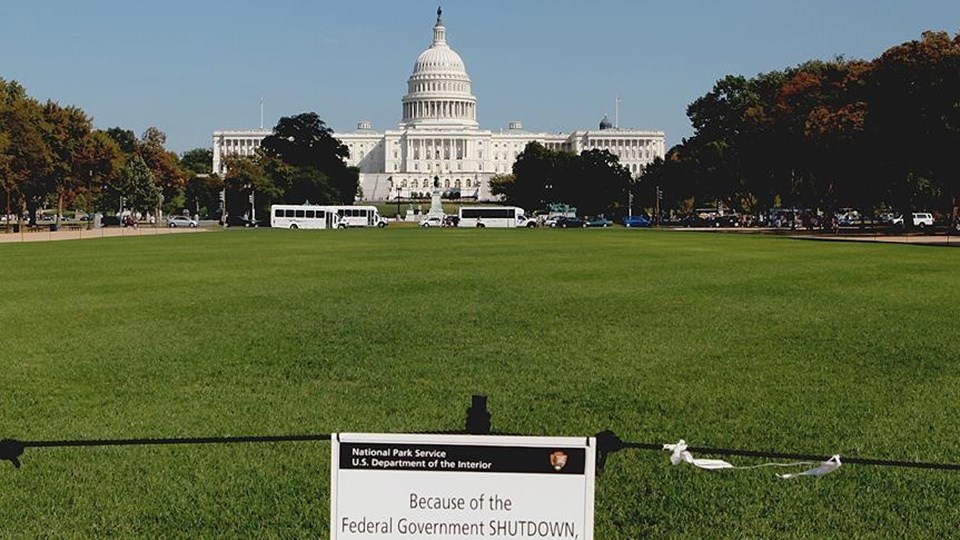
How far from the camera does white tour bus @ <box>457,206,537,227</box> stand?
12019 centimetres

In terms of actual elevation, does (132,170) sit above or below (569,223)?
above

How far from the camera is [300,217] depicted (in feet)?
374

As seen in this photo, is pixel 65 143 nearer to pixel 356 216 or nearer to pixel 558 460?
pixel 356 216

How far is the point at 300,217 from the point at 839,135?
2346 inches

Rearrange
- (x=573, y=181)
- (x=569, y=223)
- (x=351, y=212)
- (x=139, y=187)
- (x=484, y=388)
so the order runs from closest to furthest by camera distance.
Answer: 1. (x=484, y=388)
2. (x=569, y=223)
3. (x=139, y=187)
4. (x=351, y=212)
5. (x=573, y=181)

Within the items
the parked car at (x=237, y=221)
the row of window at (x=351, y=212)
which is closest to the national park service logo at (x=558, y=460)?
the row of window at (x=351, y=212)

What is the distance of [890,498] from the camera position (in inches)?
297

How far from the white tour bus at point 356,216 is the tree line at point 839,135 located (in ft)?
108

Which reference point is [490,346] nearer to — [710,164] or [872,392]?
[872,392]

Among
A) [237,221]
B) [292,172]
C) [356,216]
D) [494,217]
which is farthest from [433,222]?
[237,221]

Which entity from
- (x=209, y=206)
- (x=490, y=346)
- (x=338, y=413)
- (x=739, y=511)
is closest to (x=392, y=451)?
(x=739, y=511)

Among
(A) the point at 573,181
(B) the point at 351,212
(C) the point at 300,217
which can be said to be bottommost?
(C) the point at 300,217

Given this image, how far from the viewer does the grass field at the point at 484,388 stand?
23.9ft

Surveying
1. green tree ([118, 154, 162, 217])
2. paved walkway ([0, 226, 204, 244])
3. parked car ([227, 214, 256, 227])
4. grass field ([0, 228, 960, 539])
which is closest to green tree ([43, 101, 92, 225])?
paved walkway ([0, 226, 204, 244])
